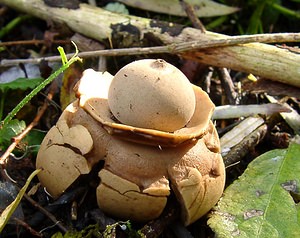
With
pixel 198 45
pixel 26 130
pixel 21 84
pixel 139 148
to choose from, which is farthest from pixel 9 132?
pixel 198 45

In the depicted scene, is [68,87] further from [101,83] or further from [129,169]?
[129,169]

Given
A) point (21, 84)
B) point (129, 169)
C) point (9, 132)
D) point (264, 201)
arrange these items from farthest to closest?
1. point (21, 84)
2. point (9, 132)
3. point (264, 201)
4. point (129, 169)

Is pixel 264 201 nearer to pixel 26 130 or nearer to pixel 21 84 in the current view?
pixel 26 130

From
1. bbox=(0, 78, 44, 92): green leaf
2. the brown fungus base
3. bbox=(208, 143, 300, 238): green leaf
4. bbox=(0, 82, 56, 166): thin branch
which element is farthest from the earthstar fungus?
bbox=(0, 78, 44, 92): green leaf

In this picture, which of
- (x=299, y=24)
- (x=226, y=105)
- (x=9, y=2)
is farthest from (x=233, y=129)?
(x=9, y=2)

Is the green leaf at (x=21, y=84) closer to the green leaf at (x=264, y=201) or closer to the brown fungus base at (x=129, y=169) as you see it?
the brown fungus base at (x=129, y=169)

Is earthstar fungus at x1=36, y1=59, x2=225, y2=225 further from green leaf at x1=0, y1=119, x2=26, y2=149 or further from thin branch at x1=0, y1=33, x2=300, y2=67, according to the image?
thin branch at x1=0, y1=33, x2=300, y2=67

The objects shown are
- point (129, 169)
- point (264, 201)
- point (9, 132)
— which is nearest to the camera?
point (129, 169)
